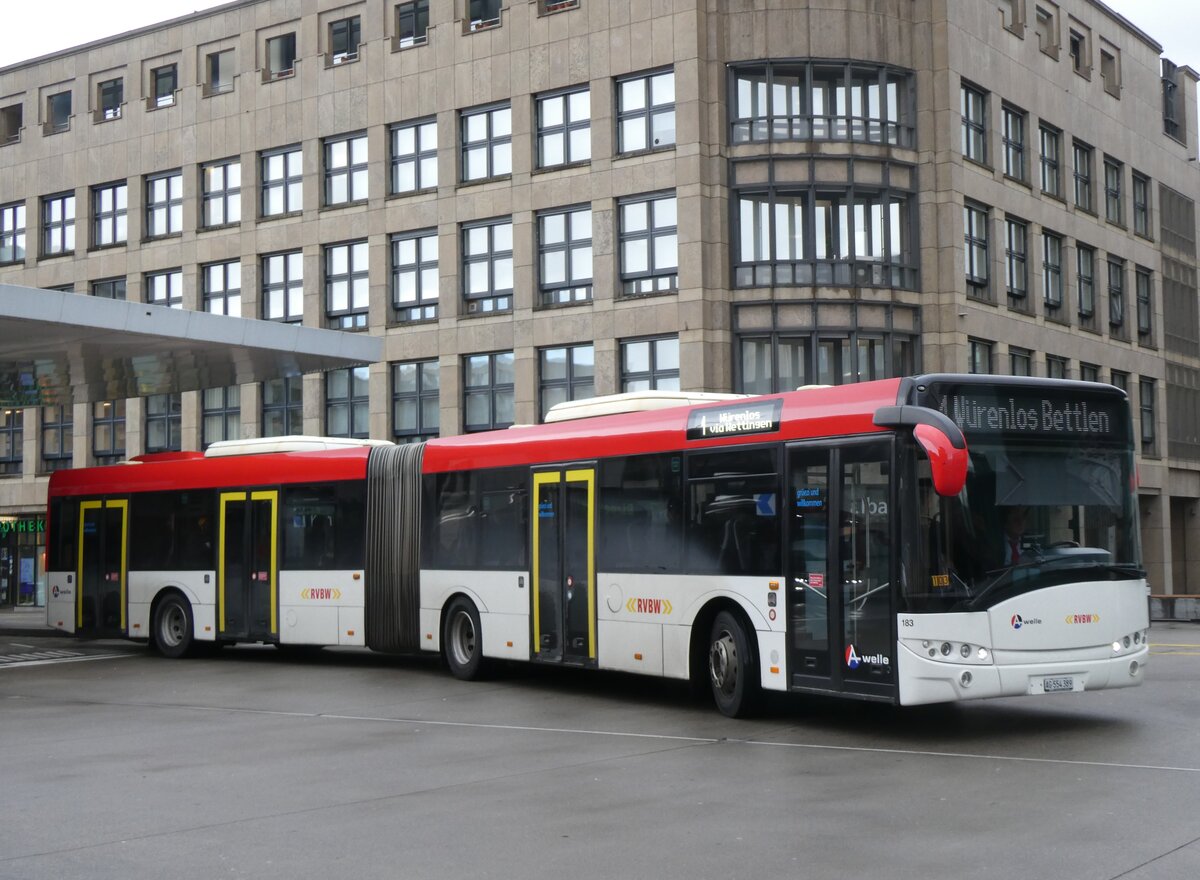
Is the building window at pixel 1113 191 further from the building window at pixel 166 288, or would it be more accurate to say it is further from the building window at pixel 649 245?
the building window at pixel 166 288

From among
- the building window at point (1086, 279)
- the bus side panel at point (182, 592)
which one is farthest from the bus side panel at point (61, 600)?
the building window at point (1086, 279)

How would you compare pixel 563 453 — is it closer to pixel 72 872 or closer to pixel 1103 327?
pixel 72 872

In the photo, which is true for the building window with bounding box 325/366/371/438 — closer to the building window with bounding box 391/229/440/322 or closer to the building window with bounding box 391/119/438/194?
the building window with bounding box 391/229/440/322

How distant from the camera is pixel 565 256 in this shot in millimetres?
37781

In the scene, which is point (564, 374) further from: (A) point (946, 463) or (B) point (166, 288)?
(A) point (946, 463)

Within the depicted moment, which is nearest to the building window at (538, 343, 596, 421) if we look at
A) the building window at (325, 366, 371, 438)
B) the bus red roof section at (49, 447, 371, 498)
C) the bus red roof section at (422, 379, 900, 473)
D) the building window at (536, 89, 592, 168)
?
the building window at (536, 89, 592, 168)

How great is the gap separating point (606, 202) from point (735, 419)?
22250 millimetres

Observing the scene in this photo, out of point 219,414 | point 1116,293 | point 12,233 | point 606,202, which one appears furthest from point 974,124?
point 12,233

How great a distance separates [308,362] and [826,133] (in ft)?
44.0

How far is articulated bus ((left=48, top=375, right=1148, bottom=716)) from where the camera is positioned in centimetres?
1274

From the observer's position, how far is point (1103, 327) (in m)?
46.4

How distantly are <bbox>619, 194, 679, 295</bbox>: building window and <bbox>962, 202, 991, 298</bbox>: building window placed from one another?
24.3ft

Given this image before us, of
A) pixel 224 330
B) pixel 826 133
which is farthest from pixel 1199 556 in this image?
pixel 224 330

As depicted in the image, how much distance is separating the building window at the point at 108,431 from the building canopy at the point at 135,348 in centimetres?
1298
